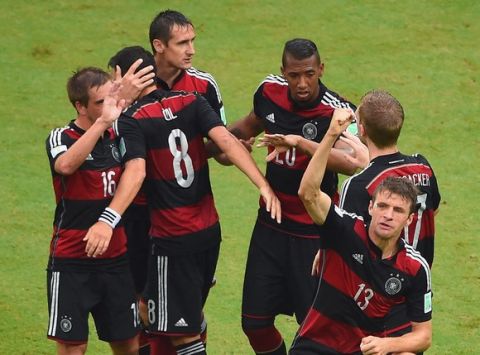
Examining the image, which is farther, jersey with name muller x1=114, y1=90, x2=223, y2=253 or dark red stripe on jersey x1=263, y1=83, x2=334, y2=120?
dark red stripe on jersey x1=263, y1=83, x2=334, y2=120

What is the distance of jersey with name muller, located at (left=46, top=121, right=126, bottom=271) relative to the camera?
327 inches

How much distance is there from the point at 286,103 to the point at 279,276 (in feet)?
3.97

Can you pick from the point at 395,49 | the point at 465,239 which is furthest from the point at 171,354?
the point at 395,49

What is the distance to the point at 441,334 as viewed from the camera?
9820mm

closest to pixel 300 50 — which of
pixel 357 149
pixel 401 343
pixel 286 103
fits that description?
pixel 286 103

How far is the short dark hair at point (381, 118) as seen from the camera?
25.7ft

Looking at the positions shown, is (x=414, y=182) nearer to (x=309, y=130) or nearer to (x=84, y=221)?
(x=309, y=130)

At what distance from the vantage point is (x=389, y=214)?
7.23 meters

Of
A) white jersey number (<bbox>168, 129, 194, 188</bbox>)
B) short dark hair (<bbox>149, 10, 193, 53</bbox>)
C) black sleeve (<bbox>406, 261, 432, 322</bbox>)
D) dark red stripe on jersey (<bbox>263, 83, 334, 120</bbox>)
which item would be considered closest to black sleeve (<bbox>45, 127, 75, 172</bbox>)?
white jersey number (<bbox>168, 129, 194, 188</bbox>)

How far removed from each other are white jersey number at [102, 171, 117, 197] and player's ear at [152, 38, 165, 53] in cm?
120

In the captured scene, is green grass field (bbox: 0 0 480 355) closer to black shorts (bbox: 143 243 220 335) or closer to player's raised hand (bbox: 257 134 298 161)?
black shorts (bbox: 143 243 220 335)

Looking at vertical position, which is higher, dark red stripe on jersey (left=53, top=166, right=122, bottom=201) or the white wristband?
dark red stripe on jersey (left=53, top=166, right=122, bottom=201)

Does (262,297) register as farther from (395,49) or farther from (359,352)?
(395,49)

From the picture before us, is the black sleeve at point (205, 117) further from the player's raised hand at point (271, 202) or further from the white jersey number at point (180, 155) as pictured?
the player's raised hand at point (271, 202)
